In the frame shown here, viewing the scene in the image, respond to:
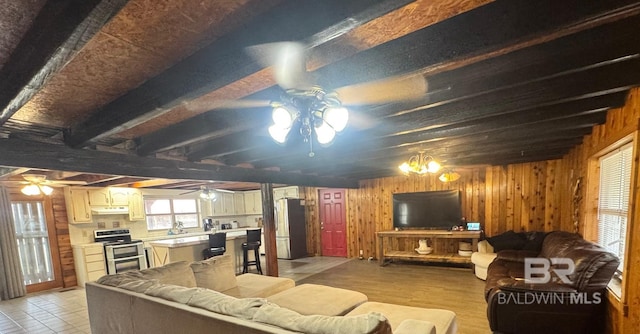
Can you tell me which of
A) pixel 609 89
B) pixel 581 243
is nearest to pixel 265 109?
pixel 609 89

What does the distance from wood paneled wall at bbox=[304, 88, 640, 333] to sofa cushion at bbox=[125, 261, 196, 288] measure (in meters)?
3.92

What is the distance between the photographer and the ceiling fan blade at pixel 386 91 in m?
1.73

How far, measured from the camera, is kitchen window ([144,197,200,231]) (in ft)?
24.1

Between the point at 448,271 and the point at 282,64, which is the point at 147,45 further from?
the point at 448,271

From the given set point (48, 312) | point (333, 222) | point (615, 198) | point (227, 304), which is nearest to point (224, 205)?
point (333, 222)

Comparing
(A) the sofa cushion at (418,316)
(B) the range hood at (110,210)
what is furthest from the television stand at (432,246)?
(B) the range hood at (110,210)

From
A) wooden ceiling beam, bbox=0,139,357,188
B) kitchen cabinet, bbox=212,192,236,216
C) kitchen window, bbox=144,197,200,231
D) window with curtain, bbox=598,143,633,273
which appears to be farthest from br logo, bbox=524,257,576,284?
kitchen window, bbox=144,197,200,231

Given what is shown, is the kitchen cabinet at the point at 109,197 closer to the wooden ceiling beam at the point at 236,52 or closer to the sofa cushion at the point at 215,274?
the sofa cushion at the point at 215,274

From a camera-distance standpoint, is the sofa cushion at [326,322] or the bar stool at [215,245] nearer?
the sofa cushion at [326,322]

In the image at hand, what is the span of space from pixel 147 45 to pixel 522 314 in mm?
3717

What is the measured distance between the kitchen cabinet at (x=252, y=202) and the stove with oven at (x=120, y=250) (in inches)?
127

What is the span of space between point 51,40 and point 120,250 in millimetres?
6327

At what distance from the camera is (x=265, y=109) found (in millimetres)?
2090

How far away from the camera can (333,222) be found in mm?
7809
